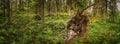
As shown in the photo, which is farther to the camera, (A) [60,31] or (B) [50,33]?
(A) [60,31]

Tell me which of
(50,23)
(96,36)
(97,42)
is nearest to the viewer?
(97,42)

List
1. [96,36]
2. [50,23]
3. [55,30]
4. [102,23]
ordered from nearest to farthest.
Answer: [96,36], [55,30], [50,23], [102,23]

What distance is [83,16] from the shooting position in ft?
34.6

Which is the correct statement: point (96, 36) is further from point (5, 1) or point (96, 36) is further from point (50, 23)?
point (5, 1)

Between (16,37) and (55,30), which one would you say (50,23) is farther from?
(16,37)

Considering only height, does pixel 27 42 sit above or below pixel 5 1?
below

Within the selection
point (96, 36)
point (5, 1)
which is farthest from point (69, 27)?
point (5, 1)

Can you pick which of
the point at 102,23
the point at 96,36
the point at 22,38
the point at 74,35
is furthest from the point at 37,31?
the point at 102,23

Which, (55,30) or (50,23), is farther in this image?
(50,23)

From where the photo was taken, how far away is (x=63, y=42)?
10.1 meters

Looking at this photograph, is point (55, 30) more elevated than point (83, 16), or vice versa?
point (83, 16)

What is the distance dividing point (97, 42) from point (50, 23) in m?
3.57

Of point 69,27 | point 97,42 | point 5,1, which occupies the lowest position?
point 97,42

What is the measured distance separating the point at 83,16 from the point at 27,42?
2980 mm
